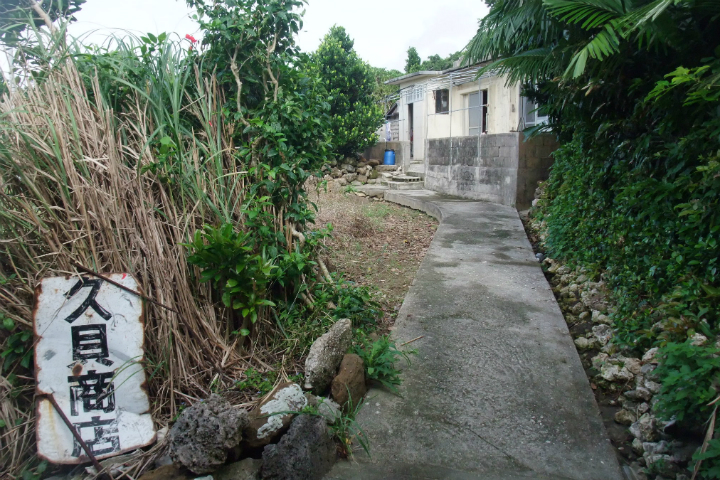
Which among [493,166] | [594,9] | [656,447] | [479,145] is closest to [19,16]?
[594,9]

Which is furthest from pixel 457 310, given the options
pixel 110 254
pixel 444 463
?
pixel 110 254

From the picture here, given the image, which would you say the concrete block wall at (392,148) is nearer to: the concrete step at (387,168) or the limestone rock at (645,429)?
the concrete step at (387,168)

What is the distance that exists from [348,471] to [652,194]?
8.14 feet

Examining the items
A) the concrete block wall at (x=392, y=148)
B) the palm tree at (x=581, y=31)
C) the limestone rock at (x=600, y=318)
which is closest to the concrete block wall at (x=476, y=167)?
the palm tree at (x=581, y=31)

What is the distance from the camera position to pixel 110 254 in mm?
2639

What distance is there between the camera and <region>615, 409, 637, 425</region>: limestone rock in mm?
2658

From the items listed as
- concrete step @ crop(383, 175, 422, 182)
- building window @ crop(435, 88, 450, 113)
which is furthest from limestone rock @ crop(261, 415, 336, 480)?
building window @ crop(435, 88, 450, 113)

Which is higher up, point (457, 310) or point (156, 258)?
point (156, 258)

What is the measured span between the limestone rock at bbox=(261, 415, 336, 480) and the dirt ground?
1619mm

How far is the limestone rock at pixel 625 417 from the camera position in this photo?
2658 mm

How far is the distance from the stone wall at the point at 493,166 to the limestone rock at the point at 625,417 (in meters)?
6.47

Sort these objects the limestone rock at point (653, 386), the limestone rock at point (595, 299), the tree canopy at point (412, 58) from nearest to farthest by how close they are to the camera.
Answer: the limestone rock at point (653, 386), the limestone rock at point (595, 299), the tree canopy at point (412, 58)

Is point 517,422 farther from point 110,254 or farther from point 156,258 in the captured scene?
point 110,254

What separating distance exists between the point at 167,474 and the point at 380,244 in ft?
16.7
